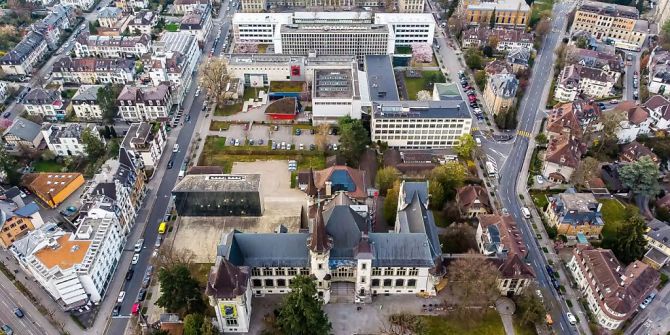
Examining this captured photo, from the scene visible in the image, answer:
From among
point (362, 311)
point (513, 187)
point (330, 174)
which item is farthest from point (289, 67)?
point (362, 311)

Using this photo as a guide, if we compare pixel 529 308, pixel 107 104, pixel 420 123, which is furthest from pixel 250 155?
pixel 529 308

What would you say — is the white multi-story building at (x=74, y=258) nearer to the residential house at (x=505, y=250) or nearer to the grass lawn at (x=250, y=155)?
the grass lawn at (x=250, y=155)

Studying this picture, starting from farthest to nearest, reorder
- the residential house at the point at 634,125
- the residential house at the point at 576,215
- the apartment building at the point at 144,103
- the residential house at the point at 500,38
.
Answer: the residential house at the point at 500,38, the apartment building at the point at 144,103, the residential house at the point at 634,125, the residential house at the point at 576,215

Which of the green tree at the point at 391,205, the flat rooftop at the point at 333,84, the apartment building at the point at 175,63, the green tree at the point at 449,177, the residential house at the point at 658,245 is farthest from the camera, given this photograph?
the apartment building at the point at 175,63

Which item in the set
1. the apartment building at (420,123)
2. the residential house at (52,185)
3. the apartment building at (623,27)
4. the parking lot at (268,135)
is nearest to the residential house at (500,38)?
the apartment building at (623,27)

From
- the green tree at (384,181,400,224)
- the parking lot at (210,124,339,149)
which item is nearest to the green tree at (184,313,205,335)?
the green tree at (384,181,400,224)

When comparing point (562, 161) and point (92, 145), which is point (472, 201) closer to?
point (562, 161)
